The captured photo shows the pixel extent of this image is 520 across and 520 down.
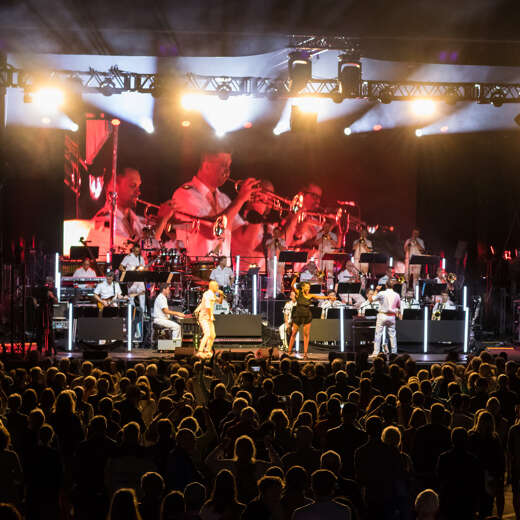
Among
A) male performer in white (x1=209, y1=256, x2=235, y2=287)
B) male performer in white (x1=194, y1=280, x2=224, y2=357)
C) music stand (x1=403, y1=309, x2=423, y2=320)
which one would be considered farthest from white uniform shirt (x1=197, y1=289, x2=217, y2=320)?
music stand (x1=403, y1=309, x2=423, y2=320)

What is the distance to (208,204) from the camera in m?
23.3

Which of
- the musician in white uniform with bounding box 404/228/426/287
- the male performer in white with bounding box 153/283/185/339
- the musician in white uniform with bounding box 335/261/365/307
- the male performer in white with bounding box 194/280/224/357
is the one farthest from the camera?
the musician in white uniform with bounding box 404/228/426/287

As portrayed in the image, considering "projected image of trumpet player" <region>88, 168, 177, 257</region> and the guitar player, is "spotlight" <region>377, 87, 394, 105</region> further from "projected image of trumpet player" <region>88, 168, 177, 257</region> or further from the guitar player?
the guitar player

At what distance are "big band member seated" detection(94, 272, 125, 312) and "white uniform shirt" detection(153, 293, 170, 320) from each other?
1311 millimetres

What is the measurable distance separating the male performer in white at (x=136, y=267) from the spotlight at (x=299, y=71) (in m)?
5.93

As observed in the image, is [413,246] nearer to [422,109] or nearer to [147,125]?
[422,109]

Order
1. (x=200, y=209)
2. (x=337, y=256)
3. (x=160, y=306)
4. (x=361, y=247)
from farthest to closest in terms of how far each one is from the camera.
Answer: (x=200, y=209) < (x=337, y=256) < (x=361, y=247) < (x=160, y=306)

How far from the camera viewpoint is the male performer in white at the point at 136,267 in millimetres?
17328

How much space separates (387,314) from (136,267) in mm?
6502

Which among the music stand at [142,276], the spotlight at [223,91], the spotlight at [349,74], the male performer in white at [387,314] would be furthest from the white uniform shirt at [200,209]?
the male performer in white at [387,314]

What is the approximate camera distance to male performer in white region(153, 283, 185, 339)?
16406mm

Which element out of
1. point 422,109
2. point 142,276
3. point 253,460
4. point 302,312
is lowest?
point 253,460

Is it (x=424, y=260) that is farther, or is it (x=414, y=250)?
(x=414, y=250)

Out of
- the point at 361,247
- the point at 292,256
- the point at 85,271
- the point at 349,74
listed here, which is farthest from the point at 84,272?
the point at 349,74
